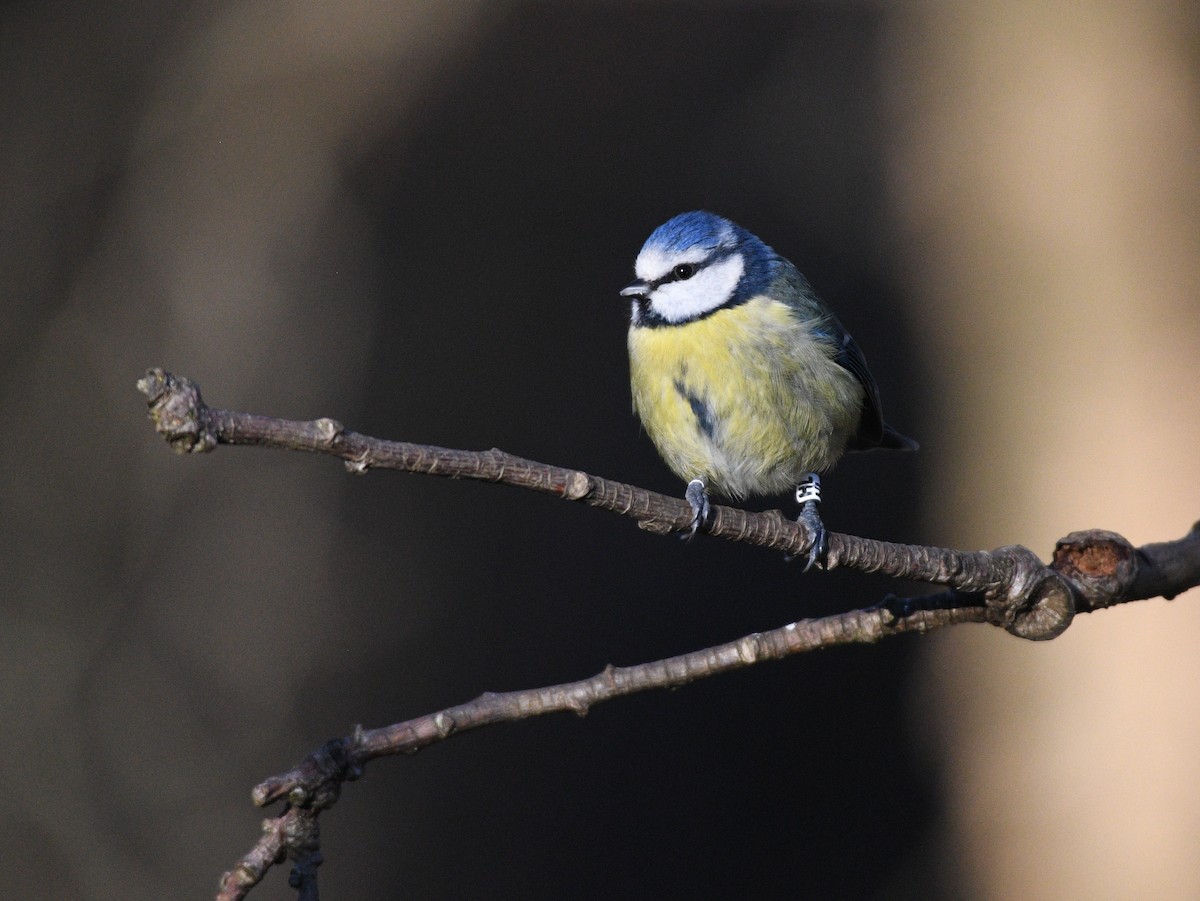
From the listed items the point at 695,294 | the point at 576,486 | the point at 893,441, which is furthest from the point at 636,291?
the point at 576,486

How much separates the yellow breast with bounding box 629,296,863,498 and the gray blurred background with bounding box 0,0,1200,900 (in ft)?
2.50

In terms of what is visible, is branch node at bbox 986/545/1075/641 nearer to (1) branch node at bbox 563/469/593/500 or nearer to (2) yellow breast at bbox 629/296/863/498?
(1) branch node at bbox 563/469/593/500

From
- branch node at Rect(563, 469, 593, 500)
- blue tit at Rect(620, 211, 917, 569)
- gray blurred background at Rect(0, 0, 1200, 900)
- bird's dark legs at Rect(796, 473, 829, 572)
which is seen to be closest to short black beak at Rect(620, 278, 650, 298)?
blue tit at Rect(620, 211, 917, 569)

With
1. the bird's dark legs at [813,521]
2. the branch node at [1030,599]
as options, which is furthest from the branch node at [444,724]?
the branch node at [1030,599]

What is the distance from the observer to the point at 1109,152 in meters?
2.47

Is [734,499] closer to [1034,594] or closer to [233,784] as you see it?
[1034,594]

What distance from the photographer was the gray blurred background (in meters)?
2.25

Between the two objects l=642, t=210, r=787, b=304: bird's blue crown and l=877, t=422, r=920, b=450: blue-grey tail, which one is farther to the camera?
l=877, t=422, r=920, b=450: blue-grey tail

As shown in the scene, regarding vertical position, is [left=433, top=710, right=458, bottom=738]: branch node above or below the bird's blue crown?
below

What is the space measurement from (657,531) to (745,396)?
68cm

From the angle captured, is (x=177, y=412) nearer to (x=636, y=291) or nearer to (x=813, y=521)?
(x=813, y=521)

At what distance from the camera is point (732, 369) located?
1597 mm

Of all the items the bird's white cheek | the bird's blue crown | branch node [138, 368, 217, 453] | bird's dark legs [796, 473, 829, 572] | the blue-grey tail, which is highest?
the bird's blue crown

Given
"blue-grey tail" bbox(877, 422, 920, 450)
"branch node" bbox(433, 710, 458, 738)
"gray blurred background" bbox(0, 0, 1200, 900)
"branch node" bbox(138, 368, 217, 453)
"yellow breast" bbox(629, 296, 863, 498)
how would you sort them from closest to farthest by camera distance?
"branch node" bbox(138, 368, 217, 453)
"branch node" bbox(433, 710, 458, 738)
"yellow breast" bbox(629, 296, 863, 498)
"blue-grey tail" bbox(877, 422, 920, 450)
"gray blurred background" bbox(0, 0, 1200, 900)
